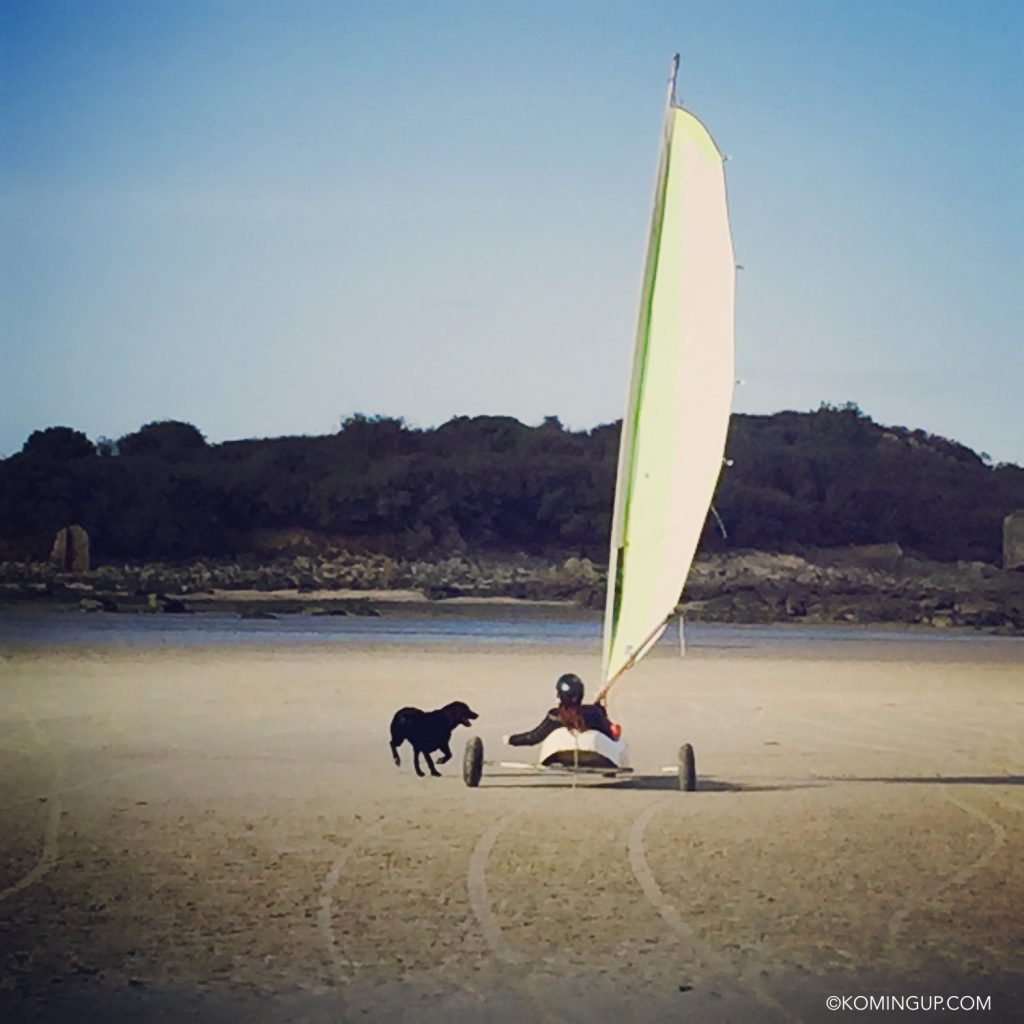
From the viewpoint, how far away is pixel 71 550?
5588 centimetres

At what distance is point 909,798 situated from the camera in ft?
34.6

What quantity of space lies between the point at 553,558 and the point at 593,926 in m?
56.0

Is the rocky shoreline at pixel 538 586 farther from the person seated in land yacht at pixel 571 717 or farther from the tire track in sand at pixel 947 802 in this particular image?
the person seated in land yacht at pixel 571 717

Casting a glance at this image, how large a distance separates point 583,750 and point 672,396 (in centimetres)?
206

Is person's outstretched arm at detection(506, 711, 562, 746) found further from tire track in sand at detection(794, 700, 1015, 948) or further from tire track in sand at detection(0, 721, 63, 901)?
tire track in sand at detection(0, 721, 63, 901)

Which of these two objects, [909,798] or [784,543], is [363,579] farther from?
[909,798]

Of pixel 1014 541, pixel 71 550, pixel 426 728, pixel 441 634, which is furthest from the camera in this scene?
pixel 1014 541

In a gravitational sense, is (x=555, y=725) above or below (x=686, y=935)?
above

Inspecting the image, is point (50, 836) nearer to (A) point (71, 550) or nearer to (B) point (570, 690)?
(B) point (570, 690)

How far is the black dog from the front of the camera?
11.1 metres

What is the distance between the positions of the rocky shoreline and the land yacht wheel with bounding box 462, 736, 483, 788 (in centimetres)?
2591

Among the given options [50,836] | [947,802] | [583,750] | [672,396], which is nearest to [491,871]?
[50,836]

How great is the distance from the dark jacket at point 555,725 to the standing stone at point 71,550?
43619 millimetres

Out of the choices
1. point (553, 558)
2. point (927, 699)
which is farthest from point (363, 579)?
point (927, 699)
